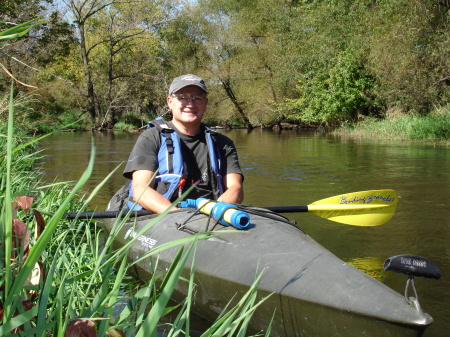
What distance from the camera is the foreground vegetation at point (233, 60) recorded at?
19656 mm

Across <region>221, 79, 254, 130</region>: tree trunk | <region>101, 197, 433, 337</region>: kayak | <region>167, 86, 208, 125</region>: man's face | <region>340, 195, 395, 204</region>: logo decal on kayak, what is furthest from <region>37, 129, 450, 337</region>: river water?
<region>221, 79, 254, 130</region>: tree trunk

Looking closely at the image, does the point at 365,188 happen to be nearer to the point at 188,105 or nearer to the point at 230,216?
the point at 188,105

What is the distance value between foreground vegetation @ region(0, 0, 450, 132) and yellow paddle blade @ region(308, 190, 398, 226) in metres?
12.7

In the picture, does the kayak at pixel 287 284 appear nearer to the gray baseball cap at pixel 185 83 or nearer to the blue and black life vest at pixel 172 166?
the blue and black life vest at pixel 172 166

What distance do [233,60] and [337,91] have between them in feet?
28.9

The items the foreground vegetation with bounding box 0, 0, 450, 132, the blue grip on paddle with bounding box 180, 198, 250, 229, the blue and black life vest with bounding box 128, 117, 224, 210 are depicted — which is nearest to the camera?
the blue grip on paddle with bounding box 180, 198, 250, 229

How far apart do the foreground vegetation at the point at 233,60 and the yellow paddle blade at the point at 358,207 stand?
12.7 meters

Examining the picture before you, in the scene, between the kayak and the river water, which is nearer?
the kayak

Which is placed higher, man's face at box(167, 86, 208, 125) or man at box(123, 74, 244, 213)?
man's face at box(167, 86, 208, 125)

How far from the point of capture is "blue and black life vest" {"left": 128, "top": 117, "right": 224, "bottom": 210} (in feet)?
11.7

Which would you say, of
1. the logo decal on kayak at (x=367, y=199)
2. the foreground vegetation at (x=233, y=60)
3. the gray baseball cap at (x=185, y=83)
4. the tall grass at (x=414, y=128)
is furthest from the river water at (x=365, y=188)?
the foreground vegetation at (x=233, y=60)

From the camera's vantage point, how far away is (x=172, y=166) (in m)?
3.58

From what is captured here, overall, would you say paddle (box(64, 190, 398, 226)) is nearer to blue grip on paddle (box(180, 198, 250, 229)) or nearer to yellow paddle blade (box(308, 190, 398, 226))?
yellow paddle blade (box(308, 190, 398, 226))

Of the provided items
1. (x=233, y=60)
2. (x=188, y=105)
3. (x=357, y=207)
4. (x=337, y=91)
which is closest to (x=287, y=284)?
(x=188, y=105)
